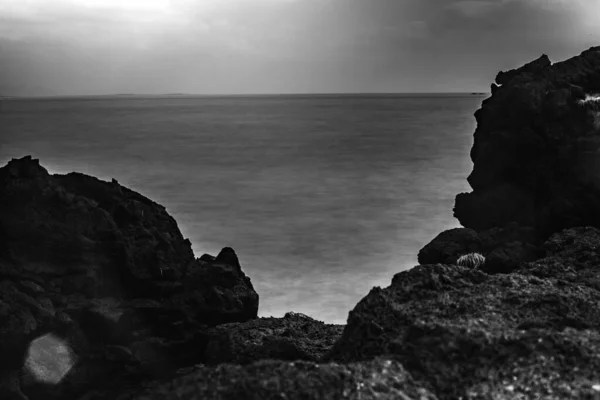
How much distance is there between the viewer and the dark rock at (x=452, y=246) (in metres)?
12.6

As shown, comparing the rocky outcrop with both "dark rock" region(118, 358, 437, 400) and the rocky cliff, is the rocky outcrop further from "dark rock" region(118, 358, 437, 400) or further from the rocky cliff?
"dark rock" region(118, 358, 437, 400)

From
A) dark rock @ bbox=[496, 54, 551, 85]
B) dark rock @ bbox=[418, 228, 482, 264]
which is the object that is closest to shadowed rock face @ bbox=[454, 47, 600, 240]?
dark rock @ bbox=[496, 54, 551, 85]

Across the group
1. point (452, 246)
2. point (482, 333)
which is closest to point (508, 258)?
point (452, 246)

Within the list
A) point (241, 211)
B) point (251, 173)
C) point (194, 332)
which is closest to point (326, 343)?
point (194, 332)

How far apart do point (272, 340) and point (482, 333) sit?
147 inches

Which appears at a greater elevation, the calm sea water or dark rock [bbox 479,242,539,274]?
dark rock [bbox 479,242,539,274]

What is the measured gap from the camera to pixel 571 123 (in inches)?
537

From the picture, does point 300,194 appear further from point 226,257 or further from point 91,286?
point 91,286

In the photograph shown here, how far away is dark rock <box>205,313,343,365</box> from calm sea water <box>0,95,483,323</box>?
928 cm

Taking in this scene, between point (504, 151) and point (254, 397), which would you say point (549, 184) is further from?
point (254, 397)

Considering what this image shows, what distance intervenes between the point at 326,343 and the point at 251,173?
38137 mm

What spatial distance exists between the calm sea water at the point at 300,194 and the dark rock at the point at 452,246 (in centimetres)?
576

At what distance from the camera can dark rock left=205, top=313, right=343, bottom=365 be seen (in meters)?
7.29

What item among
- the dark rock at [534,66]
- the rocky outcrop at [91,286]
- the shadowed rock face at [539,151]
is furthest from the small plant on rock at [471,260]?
the dark rock at [534,66]
